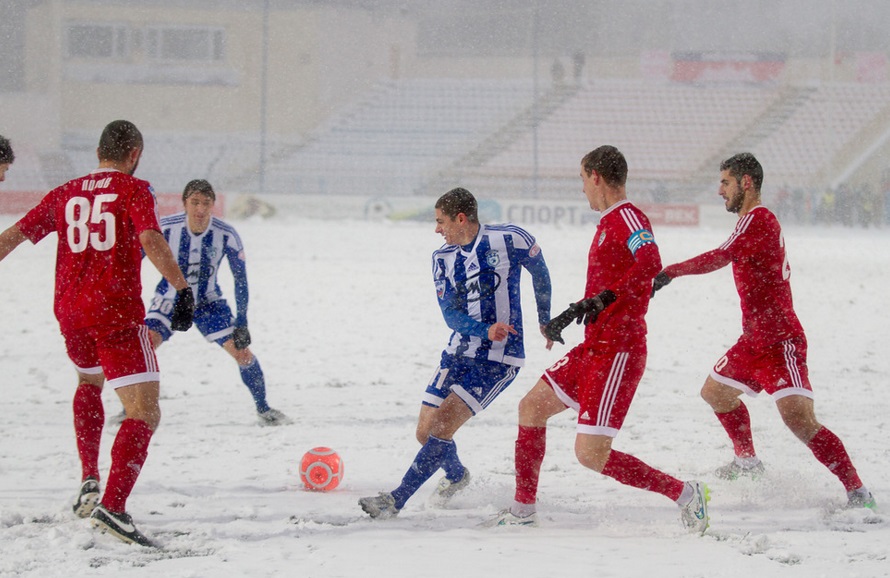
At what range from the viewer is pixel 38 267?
50.6 ft

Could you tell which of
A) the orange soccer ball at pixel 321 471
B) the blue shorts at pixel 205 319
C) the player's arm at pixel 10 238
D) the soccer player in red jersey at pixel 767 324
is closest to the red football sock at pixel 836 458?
the soccer player in red jersey at pixel 767 324

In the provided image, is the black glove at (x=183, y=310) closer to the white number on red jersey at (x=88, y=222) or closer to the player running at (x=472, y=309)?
the white number on red jersey at (x=88, y=222)

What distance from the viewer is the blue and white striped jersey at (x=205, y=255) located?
6297 mm

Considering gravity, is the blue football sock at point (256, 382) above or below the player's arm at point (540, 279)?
below

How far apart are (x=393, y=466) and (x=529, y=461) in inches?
57.3

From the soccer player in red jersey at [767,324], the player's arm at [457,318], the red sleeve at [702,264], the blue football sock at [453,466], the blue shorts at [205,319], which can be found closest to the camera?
the red sleeve at [702,264]

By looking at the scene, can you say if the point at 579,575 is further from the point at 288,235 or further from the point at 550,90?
the point at 550,90

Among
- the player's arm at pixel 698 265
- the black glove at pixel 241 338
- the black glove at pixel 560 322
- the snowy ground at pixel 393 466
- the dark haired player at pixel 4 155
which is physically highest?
the dark haired player at pixel 4 155

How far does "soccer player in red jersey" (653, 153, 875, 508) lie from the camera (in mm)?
4434

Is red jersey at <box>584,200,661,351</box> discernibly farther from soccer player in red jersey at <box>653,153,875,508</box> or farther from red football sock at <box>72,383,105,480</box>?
red football sock at <box>72,383,105,480</box>

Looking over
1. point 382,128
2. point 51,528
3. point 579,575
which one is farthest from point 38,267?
point 382,128

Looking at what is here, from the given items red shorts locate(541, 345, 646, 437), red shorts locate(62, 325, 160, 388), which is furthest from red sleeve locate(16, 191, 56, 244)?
red shorts locate(541, 345, 646, 437)

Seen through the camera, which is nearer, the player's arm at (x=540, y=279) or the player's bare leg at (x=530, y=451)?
the player's bare leg at (x=530, y=451)

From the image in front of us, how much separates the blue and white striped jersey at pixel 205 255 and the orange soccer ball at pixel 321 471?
68.3 inches
